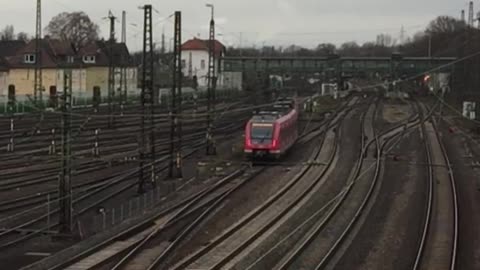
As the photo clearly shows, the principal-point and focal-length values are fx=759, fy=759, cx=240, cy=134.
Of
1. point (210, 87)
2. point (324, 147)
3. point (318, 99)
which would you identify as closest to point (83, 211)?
point (210, 87)

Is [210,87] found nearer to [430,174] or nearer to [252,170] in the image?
[252,170]

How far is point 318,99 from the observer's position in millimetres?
93688

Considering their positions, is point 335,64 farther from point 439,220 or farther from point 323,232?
point 323,232

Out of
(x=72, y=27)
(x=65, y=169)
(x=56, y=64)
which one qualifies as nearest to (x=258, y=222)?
(x=65, y=169)

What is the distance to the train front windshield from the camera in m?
42.8

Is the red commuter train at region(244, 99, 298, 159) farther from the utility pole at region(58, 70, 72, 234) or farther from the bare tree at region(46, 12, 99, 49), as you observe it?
the bare tree at region(46, 12, 99, 49)

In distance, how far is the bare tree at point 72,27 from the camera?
124m

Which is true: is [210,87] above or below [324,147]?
above

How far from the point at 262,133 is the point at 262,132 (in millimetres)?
57

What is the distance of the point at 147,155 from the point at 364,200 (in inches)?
411

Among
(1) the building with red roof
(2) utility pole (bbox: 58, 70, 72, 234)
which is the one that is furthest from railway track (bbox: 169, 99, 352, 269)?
(1) the building with red roof

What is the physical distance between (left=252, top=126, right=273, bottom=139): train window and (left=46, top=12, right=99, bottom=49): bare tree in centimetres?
8460

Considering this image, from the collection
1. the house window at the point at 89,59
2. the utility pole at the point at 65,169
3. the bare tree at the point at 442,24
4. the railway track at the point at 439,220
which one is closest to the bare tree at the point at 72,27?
the house window at the point at 89,59

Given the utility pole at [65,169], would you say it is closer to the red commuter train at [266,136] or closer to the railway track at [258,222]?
the railway track at [258,222]
